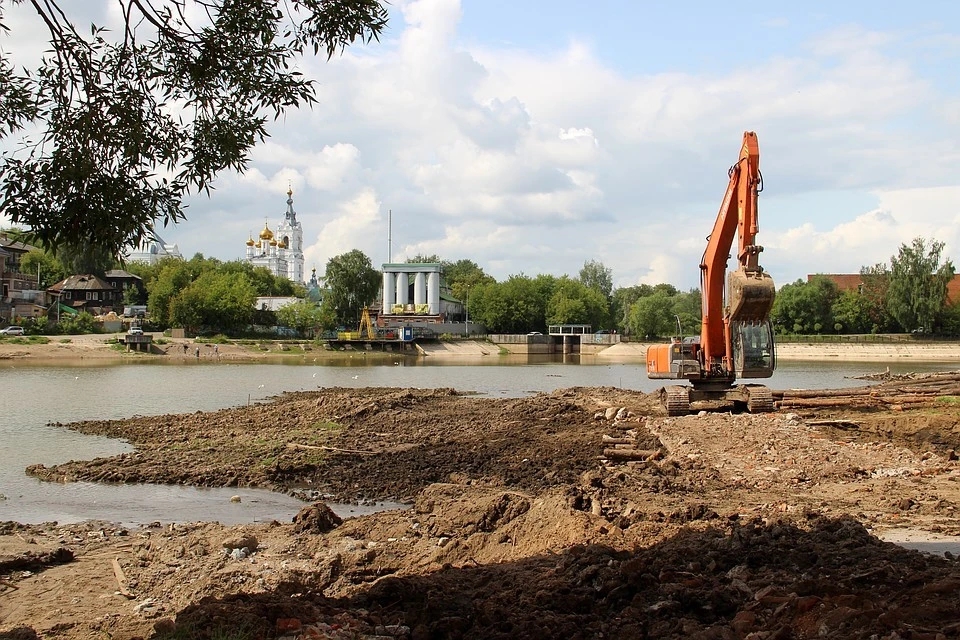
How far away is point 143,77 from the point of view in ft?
25.4

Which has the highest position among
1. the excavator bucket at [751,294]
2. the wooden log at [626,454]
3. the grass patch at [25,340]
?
the excavator bucket at [751,294]

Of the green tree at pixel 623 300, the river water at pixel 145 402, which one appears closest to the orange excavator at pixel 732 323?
the river water at pixel 145 402

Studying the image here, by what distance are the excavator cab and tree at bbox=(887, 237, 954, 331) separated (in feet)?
287

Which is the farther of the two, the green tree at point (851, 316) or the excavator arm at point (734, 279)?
the green tree at point (851, 316)

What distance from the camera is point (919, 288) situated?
323 ft

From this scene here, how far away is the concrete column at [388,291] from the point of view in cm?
12150

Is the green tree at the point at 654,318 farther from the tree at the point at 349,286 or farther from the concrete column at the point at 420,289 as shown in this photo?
the tree at the point at 349,286

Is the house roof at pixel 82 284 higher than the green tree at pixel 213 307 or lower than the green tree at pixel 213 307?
higher

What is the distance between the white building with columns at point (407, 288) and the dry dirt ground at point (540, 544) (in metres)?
99.2

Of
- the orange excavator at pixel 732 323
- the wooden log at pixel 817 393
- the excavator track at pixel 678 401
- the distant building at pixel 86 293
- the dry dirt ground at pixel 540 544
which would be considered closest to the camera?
the dry dirt ground at pixel 540 544

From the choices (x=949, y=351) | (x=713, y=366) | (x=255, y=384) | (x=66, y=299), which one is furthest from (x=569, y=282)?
(x=713, y=366)

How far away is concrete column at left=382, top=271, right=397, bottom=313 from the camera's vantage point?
12150 centimetres

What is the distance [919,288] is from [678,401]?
88.2 meters

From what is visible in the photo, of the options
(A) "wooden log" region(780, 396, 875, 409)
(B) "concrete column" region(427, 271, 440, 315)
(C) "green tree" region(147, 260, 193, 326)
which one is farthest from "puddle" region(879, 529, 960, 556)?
(B) "concrete column" region(427, 271, 440, 315)
